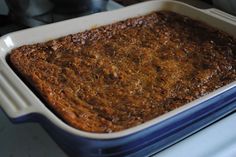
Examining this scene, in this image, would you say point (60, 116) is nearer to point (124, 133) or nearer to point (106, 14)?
point (124, 133)

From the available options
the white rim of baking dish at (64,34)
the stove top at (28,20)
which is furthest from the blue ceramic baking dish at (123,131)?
the stove top at (28,20)

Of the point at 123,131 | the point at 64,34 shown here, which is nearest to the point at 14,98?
the point at 123,131

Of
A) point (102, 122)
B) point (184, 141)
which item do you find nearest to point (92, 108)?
point (102, 122)

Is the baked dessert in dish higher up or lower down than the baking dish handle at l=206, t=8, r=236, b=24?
lower down

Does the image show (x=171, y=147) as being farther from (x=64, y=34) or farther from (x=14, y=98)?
(x=64, y=34)

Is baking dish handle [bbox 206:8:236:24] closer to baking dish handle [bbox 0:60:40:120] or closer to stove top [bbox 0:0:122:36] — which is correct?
stove top [bbox 0:0:122:36]

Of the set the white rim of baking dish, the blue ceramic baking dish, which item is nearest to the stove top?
the white rim of baking dish

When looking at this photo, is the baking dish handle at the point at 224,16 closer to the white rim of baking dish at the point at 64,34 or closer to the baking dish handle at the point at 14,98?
the white rim of baking dish at the point at 64,34
